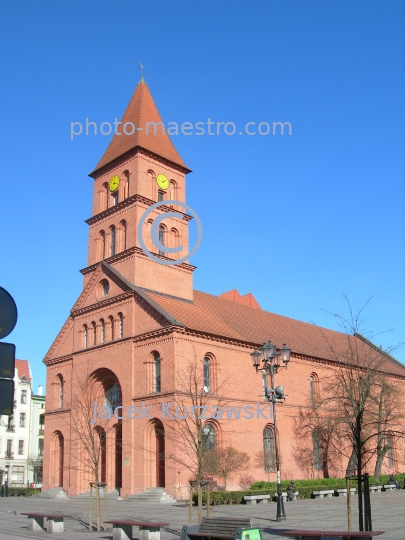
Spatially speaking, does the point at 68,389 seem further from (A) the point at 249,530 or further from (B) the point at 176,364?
(A) the point at 249,530

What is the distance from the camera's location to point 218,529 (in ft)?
41.1

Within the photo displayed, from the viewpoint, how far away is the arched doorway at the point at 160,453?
33.2m

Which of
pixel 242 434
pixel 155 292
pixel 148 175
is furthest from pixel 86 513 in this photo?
pixel 148 175

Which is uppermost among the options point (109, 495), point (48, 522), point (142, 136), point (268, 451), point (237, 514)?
point (142, 136)

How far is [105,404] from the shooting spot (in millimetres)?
39000

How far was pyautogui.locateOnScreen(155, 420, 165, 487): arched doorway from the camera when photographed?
33.2 metres

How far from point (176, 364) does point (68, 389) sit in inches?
474

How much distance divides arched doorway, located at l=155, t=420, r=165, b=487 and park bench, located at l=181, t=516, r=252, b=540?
811 inches

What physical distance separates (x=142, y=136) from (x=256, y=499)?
87.0 feet

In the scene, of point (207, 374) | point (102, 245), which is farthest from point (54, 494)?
point (102, 245)

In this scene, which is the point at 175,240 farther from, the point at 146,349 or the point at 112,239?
the point at 146,349

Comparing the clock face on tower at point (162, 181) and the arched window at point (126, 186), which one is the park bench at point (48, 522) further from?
the clock face on tower at point (162, 181)

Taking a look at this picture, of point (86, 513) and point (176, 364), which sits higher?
point (176, 364)

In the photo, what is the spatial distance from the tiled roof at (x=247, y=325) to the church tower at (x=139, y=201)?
2.10m
